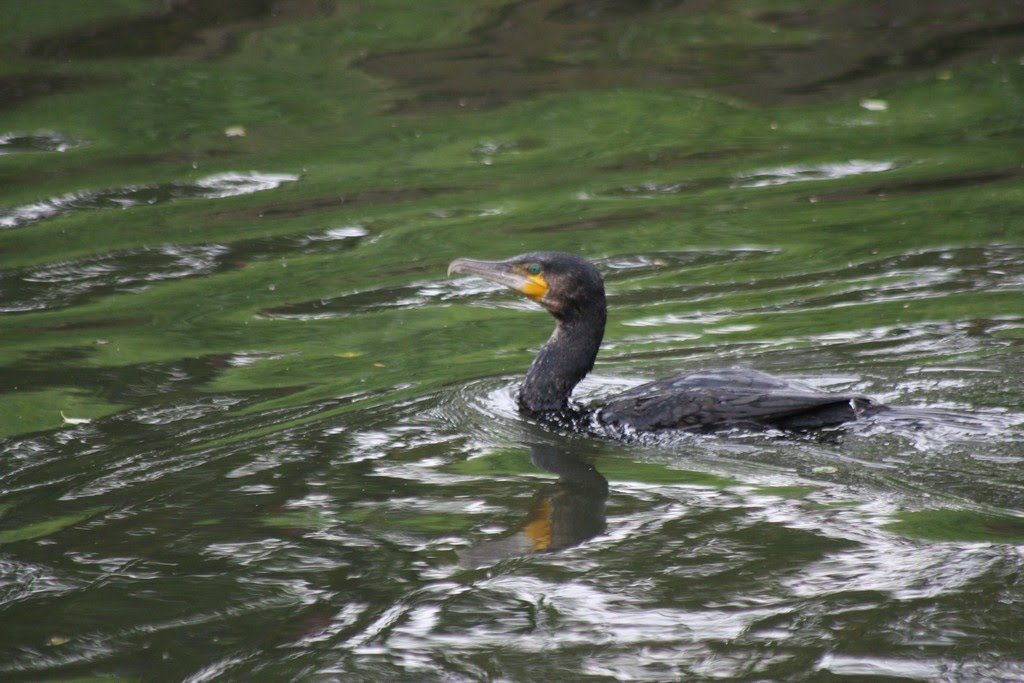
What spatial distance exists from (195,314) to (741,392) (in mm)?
4220

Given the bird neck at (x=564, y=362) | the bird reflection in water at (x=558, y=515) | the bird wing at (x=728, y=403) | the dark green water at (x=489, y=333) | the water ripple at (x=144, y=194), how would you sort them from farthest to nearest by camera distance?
1. the water ripple at (x=144, y=194)
2. the bird neck at (x=564, y=362)
3. the bird wing at (x=728, y=403)
4. the bird reflection in water at (x=558, y=515)
5. the dark green water at (x=489, y=333)

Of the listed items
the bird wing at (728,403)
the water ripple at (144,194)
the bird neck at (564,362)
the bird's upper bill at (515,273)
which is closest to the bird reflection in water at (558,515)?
the bird wing at (728,403)

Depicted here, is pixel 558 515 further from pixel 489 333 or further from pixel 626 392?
pixel 489 333

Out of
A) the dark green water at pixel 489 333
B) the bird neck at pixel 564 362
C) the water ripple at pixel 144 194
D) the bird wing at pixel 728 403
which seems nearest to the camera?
the dark green water at pixel 489 333

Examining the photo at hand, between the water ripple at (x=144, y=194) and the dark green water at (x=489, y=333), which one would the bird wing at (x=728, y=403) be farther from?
the water ripple at (x=144, y=194)

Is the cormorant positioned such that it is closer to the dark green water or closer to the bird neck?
the bird neck

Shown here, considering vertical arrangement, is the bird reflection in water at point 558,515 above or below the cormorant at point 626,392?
below

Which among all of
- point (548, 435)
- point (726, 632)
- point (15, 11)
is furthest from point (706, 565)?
point (15, 11)

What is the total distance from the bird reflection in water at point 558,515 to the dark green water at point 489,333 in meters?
0.03

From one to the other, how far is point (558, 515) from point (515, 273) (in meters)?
1.96

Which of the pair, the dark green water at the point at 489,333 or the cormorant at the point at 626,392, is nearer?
the dark green water at the point at 489,333

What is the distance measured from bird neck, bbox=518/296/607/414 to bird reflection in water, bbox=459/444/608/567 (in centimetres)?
66

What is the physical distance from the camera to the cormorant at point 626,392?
6.47 meters

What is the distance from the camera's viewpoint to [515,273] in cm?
724
